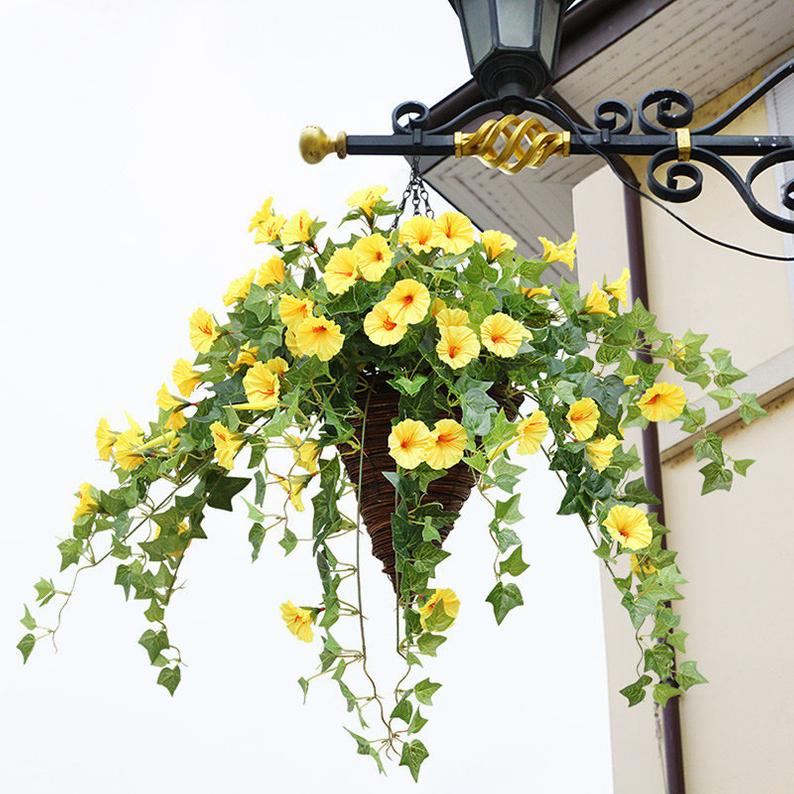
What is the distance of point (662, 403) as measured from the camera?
214cm

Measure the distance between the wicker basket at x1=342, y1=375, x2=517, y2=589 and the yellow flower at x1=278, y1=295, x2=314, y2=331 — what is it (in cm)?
17

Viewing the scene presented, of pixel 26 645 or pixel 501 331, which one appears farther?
pixel 26 645

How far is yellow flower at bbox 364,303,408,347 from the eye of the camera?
1.97m

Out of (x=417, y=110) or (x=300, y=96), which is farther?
(x=300, y=96)

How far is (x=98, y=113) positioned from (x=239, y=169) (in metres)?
0.85

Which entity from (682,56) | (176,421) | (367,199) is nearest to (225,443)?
(176,421)

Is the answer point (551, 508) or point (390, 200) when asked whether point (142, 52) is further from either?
point (390, 200)

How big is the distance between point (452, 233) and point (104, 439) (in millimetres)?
709

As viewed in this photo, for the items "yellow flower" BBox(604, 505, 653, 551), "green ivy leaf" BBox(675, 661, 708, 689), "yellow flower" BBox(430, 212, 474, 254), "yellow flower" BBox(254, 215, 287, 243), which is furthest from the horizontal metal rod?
"green ivy leaf" BBox(675, 661, 708, 689)

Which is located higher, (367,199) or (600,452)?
(367,199)

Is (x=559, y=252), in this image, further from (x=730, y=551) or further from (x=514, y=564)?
(x=730, y=551)

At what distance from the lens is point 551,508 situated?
19.1ft

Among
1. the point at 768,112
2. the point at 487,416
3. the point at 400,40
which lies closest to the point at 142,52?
the point at 400,40

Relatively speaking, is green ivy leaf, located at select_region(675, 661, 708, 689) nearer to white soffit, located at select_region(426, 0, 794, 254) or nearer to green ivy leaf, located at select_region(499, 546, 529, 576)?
green ivy leaf, located at select_region(499, 546, 529, 576)
